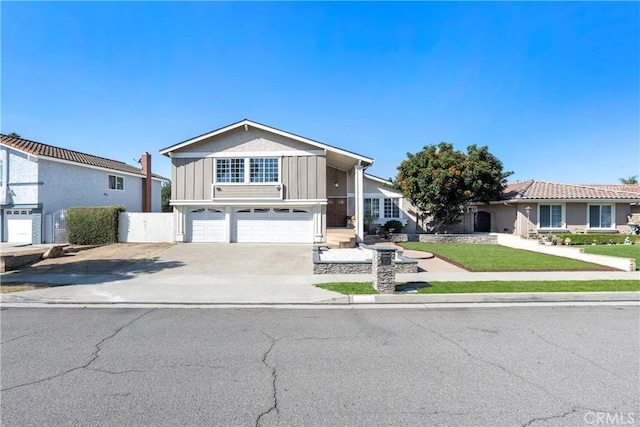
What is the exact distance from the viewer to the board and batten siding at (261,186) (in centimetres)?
1820

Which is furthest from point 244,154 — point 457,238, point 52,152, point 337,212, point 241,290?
point 457,238

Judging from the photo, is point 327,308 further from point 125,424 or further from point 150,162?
point 150,162

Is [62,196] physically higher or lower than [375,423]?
higher

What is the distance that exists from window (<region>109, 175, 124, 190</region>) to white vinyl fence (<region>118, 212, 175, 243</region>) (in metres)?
7.55

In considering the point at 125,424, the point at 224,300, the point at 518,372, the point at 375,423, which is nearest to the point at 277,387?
the point at 375,423

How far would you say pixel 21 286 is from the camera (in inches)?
355

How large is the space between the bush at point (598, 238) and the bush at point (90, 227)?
26787 millimetres

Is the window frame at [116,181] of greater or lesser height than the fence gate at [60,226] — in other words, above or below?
above

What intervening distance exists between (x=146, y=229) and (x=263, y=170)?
25.3 ft

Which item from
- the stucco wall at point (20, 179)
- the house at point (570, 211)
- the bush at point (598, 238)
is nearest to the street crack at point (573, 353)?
the bush at point (598, 238)

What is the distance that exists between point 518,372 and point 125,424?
4391 mm

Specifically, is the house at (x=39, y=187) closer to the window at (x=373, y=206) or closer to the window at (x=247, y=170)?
the window at (x=247, y=170)

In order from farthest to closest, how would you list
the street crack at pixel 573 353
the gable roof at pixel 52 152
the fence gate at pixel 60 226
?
the gable roof at pixel 52 152, the fence gate at pixel 60 226, the street crack at pixel 573 353

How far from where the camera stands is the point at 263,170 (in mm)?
18609
